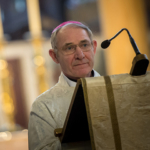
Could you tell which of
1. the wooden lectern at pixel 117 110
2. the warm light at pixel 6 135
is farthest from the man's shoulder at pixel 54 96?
the warm light at pixel 6 135

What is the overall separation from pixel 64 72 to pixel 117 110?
31.9 inches

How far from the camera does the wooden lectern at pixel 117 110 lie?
1033mm

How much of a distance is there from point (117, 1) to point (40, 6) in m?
1.68

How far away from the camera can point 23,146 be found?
3.96m

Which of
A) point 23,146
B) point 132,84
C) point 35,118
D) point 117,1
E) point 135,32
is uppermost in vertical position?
point 117,1

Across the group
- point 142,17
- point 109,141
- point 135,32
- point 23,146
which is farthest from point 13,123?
point 109,141

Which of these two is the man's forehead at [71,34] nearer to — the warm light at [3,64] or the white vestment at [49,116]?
the white vestment at [49,116]

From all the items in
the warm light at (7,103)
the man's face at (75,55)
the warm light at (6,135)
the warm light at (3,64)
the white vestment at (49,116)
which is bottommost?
the warm light at (6,135)

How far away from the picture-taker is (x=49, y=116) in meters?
1.57

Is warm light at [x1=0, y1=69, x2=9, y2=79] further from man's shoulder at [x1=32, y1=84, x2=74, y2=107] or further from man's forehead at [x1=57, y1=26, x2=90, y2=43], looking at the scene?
man's forehead at [x1=57, y1=26, x2=90, y2=43]

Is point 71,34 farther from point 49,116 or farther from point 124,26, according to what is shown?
point 124,26

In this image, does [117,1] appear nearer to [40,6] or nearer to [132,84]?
[40,6]

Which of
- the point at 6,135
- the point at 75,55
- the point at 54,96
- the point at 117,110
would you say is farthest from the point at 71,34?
the point at 6,135

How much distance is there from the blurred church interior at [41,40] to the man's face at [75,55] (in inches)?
131
